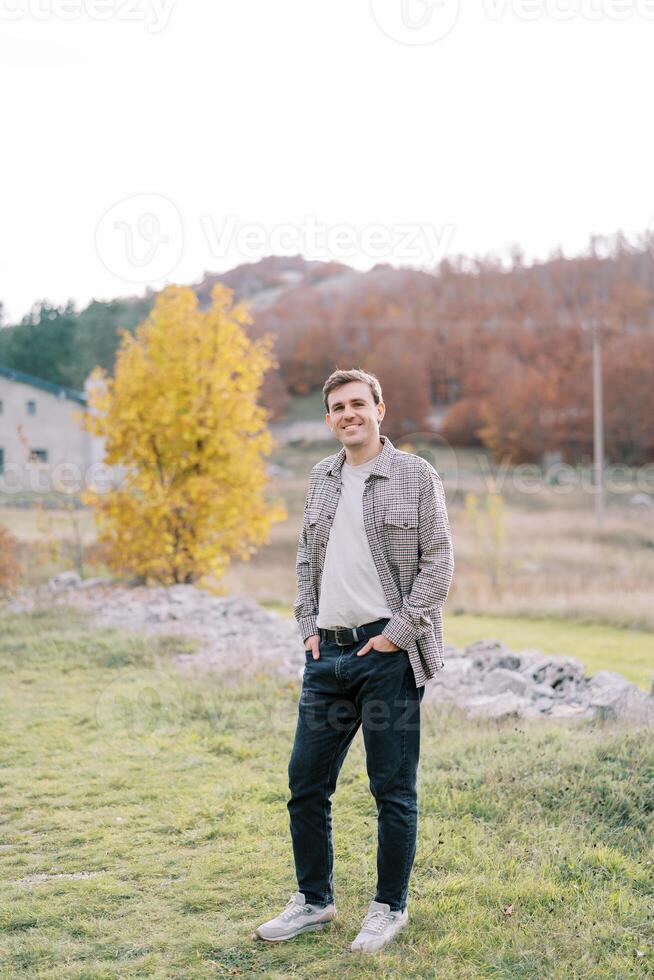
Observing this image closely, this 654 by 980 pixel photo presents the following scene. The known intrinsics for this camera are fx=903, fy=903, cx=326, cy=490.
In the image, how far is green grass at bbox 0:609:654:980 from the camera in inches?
127

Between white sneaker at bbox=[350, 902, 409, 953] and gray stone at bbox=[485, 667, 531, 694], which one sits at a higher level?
white sneaker at bbox=[350, 902, 409, 953]

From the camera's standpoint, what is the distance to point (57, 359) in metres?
22.8

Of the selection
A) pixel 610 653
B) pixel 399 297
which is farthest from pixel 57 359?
pixel 399 297

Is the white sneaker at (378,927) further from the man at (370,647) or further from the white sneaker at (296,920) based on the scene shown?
the white sneaker at (296,920)

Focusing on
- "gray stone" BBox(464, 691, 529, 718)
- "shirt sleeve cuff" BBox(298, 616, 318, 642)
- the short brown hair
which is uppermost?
the short brown hair

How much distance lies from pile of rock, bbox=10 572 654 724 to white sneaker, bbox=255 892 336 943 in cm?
228

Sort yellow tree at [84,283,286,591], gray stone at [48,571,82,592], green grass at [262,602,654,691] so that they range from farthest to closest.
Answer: gray stone at [48,571,82,592], yellow tree at [84,283,286,591], green grass at [262,602,654,691]

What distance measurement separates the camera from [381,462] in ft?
11.0

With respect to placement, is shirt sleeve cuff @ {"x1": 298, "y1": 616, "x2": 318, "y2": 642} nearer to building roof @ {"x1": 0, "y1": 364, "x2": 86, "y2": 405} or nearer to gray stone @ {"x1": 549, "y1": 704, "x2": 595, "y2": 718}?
gray stone @ {"x1": 549, "y1": 704, "x2": 595, "y2": 718}

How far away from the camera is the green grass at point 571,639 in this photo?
401 inches

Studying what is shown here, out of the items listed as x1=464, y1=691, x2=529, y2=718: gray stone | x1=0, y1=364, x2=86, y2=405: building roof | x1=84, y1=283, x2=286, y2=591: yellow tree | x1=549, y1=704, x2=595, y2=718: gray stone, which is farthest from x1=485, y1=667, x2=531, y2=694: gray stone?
x1=0, y1=364, x2=86, y2=405: building roof

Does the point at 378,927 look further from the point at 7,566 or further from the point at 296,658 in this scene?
the point at 7,566

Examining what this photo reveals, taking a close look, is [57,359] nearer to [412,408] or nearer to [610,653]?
[610,653]

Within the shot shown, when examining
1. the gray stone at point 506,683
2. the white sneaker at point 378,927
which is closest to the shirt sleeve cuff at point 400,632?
the white sneaker at point 378,927
